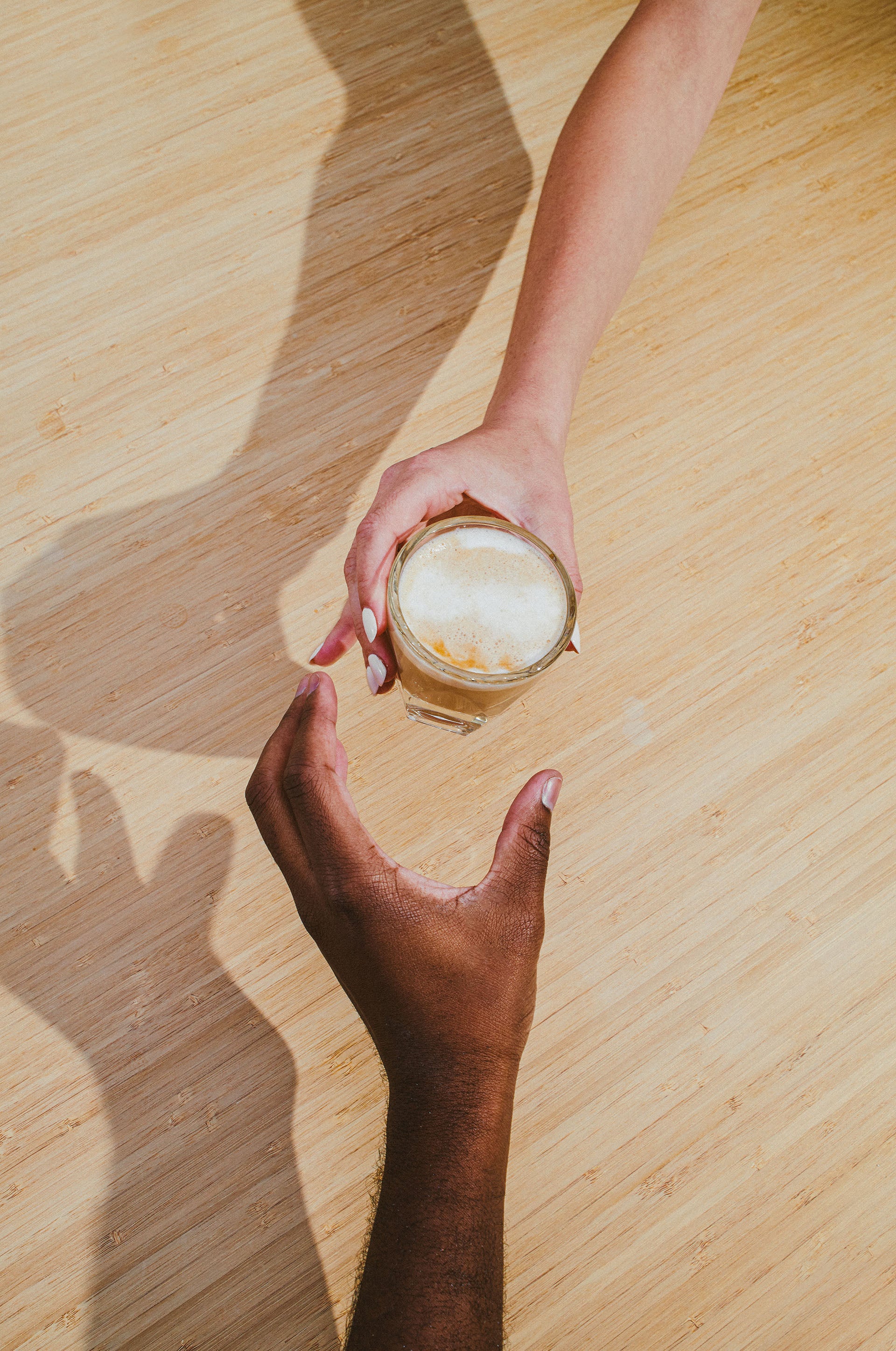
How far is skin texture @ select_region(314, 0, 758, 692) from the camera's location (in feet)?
2.39

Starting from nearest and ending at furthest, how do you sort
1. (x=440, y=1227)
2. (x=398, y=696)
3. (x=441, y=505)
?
(x=440, y=1227) → (x=441, y=505) → (x=398, y=696)

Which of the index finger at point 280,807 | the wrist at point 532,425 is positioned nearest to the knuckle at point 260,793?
the index finger at point 280,807

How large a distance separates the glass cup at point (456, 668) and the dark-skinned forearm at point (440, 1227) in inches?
11.9

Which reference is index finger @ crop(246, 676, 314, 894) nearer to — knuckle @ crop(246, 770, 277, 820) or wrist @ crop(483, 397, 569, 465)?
knuckle @ crop(246, 770, 277, 820)

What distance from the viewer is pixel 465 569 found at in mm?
677

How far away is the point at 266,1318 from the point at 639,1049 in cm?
39

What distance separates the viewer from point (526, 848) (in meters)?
0.67

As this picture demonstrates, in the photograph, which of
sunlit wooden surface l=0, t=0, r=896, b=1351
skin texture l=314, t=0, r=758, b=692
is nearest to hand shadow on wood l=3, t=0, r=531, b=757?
sunlit wooden surface l=0, t=0, r=896, b=1351

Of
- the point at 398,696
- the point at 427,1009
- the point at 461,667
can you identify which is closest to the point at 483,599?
the point at 461,667

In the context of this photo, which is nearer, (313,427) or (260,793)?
(260,793)

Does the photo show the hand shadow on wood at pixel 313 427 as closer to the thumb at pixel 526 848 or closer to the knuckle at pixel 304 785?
the knuckle at pixel 304 785

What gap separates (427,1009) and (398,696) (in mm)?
308

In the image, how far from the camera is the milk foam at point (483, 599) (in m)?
0.64

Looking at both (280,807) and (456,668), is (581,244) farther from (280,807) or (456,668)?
(280,807)
